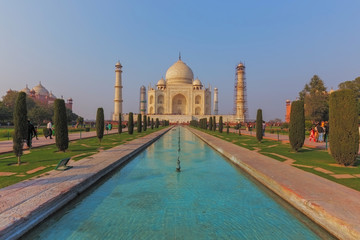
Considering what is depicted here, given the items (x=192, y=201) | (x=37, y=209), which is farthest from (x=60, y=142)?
(x=192, y=201)

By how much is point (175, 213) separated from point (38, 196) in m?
1.72

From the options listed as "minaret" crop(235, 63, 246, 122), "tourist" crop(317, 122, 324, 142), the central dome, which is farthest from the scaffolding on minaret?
"tourist" crop(317, 122, 324, 142)

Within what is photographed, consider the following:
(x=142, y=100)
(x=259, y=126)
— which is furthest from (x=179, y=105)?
(x=259, y=126)

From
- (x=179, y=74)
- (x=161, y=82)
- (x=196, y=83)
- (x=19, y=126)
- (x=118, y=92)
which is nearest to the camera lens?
(x=19, y=126)

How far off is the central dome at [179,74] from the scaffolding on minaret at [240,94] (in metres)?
12.9

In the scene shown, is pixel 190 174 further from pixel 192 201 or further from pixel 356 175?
pixel 356 175

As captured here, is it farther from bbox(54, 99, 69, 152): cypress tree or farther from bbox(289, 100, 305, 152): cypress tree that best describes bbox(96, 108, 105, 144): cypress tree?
bbox(289, 100, 305, 152): cypress tree

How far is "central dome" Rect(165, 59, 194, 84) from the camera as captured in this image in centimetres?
5335

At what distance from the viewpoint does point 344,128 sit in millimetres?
5156

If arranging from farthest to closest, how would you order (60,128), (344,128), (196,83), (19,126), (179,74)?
(196,83)
(179,74)
(60,128)
(19,126)
(344,128)

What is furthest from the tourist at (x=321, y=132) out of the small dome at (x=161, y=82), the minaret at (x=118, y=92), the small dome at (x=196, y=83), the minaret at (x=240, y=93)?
the small dome at (x=161, y=82)

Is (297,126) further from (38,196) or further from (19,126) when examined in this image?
(19,126)

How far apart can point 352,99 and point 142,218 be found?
5270 mm

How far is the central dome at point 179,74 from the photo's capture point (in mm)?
53353
